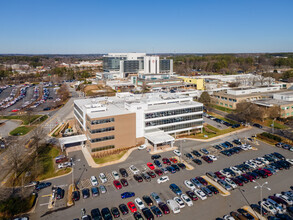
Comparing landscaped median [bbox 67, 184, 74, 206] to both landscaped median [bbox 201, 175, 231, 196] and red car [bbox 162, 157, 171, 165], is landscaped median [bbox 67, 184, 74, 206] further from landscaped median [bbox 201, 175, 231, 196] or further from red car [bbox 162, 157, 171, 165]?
landscaped median [bbox 201, 175, 231, 196]

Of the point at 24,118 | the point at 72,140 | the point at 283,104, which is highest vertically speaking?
the point at 283,104

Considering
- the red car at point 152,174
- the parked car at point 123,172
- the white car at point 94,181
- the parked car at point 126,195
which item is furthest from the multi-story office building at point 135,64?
the parked car at point 126,195

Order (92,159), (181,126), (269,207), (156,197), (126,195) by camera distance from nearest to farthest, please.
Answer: (269,207) → (156,197) → (126,195) → (92,159) → (181,126)

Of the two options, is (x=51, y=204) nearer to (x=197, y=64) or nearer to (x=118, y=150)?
(x=118, y=150)

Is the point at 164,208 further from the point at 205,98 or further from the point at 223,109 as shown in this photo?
the point at 223,109

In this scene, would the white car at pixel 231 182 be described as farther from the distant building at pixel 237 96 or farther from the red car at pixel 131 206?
the distant building at pixel 237 96

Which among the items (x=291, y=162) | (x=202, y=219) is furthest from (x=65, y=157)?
(x=291, y=162)

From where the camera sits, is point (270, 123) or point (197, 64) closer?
point (270, 123)

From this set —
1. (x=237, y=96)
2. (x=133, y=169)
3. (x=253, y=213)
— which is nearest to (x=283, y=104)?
(x=237, y=96)
